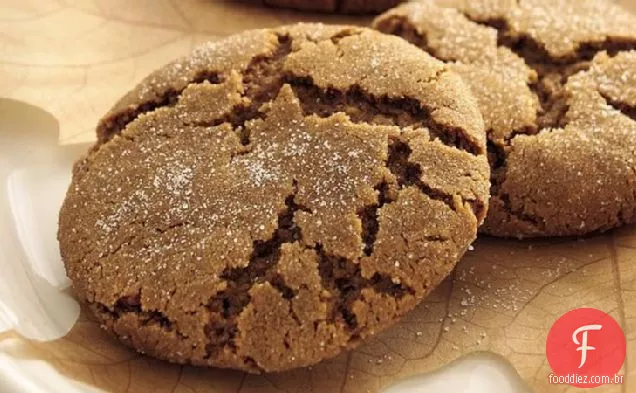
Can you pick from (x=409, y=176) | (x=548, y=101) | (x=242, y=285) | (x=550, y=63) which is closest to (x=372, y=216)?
(x=409, y=176)

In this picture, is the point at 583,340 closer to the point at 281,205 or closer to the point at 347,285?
the point at 347,285

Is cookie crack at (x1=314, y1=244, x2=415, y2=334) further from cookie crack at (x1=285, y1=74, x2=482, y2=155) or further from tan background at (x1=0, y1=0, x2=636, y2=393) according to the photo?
cookie crack at (x1=285, y1=74, x2=482, y2=155)

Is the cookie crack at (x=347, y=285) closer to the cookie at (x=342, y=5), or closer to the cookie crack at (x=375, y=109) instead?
the cookie crack at (x=375, y=109)

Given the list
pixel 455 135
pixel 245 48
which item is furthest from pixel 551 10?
pixel 245 48

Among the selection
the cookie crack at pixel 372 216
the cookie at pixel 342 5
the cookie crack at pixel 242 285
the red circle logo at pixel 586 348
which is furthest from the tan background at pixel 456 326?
the cookie at pixel 342 5

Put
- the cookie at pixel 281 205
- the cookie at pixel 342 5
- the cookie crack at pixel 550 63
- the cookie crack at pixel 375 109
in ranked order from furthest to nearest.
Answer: the cookie at pixel 342 5 → the cookie crack at pixel 550 63 → the cookie crack at pixel 375 109 → the cookie at pixel 281 205

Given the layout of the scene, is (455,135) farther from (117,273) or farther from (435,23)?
(117,273)

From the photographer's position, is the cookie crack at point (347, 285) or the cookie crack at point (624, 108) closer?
the cookie crack at point (347, 285)
